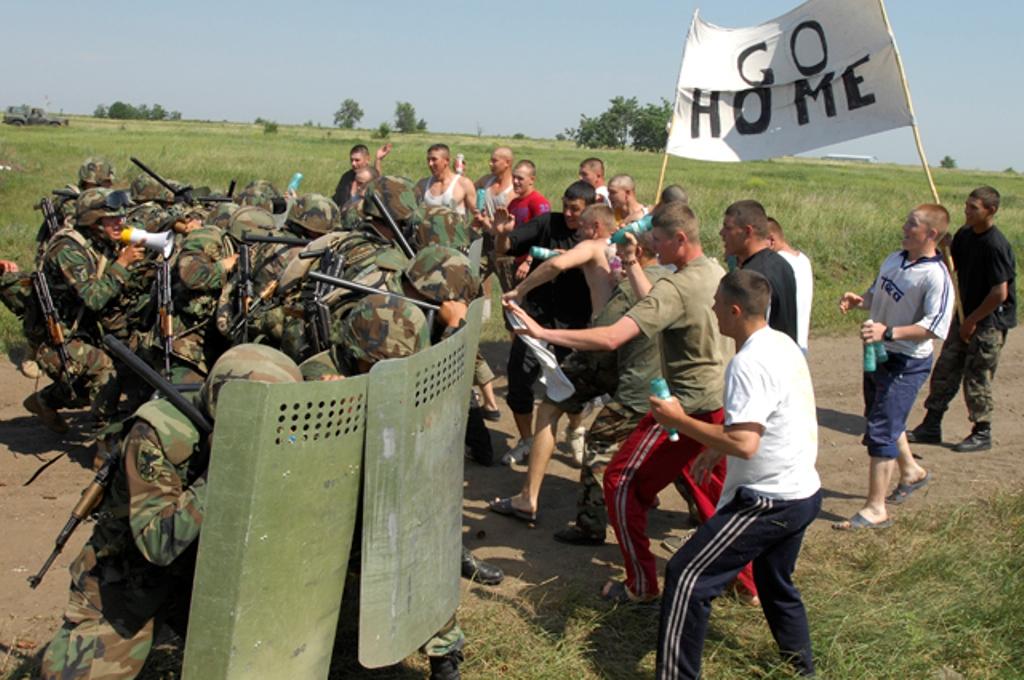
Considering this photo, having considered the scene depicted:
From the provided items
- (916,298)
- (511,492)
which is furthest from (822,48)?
(511,492)

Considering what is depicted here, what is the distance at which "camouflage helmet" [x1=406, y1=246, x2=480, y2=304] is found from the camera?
4.64 m

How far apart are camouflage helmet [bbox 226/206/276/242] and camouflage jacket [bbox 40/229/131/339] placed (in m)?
0.77

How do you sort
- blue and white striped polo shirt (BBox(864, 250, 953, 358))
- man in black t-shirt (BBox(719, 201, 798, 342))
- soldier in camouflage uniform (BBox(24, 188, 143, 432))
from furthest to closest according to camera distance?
soldier in camouflage uniform (BBox(24, 188, 143, 432)) → blue and white striped polo shirt (BBox(864, 250, 953, 358)) → man in black t-shirt (BBox(719, 201, 798, 342))

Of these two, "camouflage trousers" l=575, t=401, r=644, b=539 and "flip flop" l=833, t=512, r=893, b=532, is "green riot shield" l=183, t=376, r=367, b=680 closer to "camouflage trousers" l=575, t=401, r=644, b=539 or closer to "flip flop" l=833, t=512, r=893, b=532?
"camouflage trousers" l=575, t=401, r=644, b=539

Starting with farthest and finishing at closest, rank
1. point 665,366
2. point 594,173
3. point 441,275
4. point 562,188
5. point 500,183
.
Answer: point 562,188 < point 500,183 < point 594,173 < point 665,366 < point 441,275

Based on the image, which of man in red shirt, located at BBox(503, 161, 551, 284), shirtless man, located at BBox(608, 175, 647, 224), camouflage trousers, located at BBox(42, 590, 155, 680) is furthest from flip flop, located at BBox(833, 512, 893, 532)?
camouflage trousers, located at BBox(42, 590, 155, 680)

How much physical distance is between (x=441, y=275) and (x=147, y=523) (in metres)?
1.82

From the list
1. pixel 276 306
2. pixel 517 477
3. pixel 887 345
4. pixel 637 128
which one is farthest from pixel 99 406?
pixel 637 128

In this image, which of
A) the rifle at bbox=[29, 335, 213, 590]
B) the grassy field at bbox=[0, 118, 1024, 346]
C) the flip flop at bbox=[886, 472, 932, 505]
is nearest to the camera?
the rifle at bbox=[29, 335, 213, 590]

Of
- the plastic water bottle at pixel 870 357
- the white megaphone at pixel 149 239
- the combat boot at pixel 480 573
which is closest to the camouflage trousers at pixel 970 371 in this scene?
the plastic water bottle at pixel 870 357

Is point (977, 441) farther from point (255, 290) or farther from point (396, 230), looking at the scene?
point (255, 290)

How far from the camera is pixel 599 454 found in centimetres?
554

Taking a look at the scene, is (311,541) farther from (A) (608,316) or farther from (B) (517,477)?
(B) (517,477)

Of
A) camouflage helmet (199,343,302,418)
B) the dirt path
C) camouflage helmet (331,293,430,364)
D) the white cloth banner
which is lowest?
the dirt path
